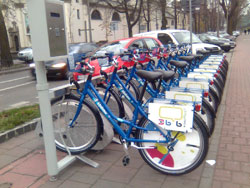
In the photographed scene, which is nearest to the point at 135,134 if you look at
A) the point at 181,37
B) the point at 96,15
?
the point at 181,37

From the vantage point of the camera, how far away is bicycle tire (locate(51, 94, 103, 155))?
3.39 metres

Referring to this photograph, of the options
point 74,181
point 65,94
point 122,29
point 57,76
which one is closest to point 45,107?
point 65,94

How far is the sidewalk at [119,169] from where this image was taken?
2.99 metres

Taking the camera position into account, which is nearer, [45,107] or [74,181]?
[45,107]

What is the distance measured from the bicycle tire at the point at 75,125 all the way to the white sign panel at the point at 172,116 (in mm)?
732

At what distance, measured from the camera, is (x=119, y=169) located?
330cm

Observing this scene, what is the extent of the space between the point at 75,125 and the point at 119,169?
30.7 inches

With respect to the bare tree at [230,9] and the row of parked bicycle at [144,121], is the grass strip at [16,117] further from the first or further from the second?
the bare tree at [230,9]

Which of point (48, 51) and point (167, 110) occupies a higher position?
point (48, 51)

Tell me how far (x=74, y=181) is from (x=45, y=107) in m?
0.90

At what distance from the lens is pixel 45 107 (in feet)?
9.38

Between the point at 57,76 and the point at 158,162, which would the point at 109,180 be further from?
the point at 57,76

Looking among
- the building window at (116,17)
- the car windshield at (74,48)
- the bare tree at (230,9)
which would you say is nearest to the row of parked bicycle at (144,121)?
the car windshield at (74,48)

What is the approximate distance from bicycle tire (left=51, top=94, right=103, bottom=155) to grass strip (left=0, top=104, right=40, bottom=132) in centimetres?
140
